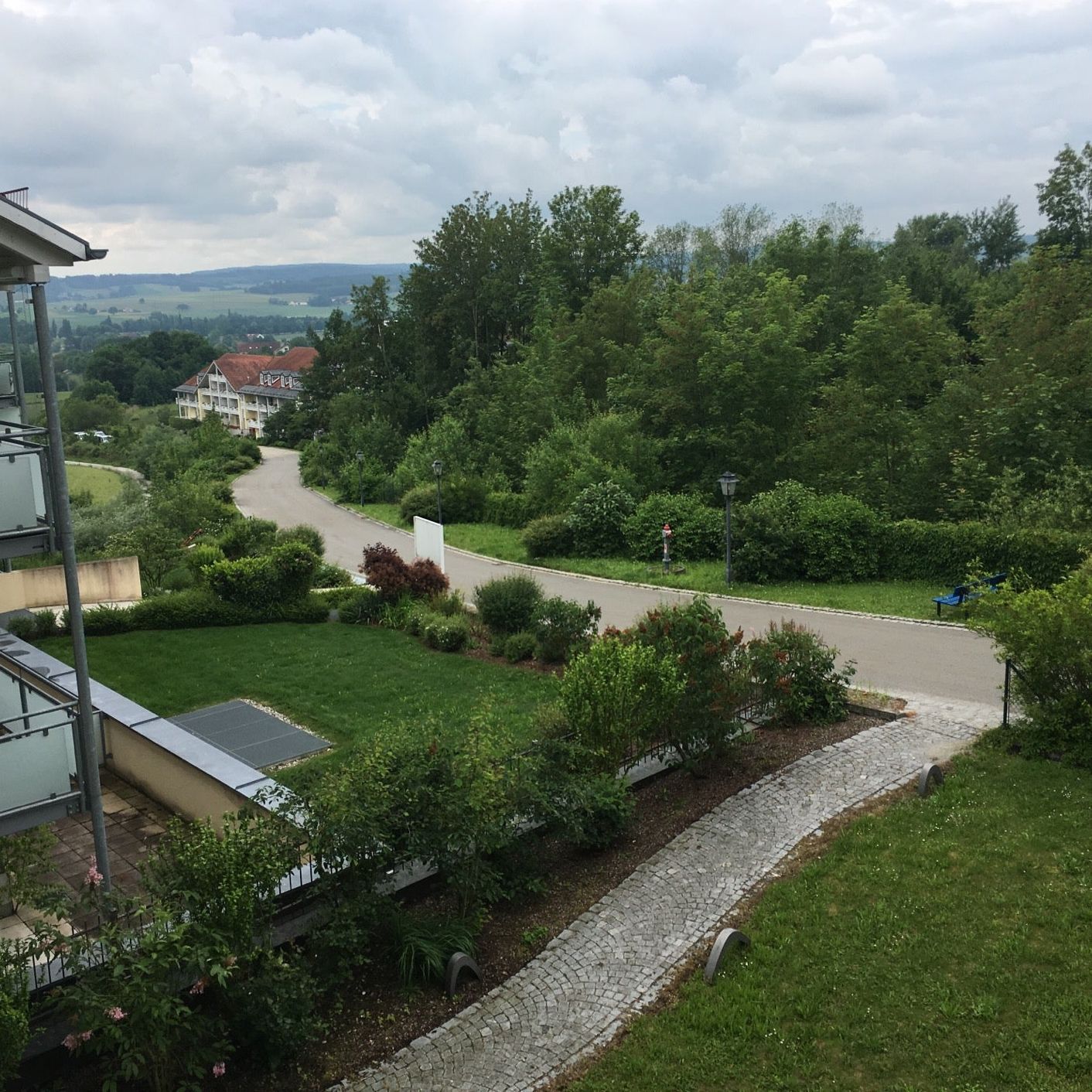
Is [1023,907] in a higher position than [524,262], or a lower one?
lower

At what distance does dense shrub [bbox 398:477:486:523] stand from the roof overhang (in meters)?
28.2

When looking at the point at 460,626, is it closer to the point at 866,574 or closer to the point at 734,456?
the point at 866,574


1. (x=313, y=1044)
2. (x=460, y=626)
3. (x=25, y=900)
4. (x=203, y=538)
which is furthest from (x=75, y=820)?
(x=203, y=538)

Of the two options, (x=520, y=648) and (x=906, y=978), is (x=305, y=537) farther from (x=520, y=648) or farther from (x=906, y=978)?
(x=906, y=978)

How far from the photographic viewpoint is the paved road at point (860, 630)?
1496 cm

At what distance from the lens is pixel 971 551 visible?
69.1 ft

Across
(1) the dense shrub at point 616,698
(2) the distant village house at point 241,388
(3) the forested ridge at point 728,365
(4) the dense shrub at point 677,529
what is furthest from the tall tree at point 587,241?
(2) the distant village house at point 241,388

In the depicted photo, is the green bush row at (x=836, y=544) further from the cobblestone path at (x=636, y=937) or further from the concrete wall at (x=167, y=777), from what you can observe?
the concrete wall at (x=167, y=777)

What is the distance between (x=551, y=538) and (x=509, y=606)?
1019 cm

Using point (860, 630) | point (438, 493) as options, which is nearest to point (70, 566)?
point (860, 630)

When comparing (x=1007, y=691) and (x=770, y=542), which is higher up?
(x=770, y=542)

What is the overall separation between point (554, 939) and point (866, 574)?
653 inches

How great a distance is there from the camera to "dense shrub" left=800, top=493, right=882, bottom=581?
22.5m

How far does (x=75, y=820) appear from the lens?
11.4 m
